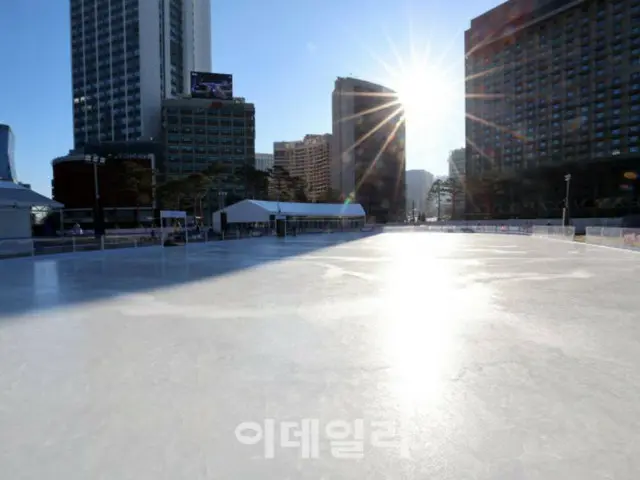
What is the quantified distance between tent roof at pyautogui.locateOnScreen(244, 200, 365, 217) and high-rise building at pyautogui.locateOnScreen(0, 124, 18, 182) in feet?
68.8

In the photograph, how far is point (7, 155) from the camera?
3244 cm

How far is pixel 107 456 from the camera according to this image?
8.22 feet

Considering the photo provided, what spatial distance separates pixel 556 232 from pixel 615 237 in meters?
11.0

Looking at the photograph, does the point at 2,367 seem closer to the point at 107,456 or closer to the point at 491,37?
the point at 107,456

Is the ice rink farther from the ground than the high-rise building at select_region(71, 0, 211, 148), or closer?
closer

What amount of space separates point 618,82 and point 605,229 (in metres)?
79.4

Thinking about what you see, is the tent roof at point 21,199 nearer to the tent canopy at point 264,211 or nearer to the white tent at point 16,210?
the white tent at point 16,210

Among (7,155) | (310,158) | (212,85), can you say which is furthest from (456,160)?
(7,155)

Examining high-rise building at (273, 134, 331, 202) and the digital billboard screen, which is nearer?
the digital billboard screen

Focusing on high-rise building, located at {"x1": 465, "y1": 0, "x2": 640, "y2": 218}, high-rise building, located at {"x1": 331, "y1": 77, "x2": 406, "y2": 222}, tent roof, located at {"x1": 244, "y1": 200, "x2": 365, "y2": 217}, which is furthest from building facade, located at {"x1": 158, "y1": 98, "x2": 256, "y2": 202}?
high-rise building, located at {"x1": 465, "y1": 0, "x2": 640, "y2": 218}

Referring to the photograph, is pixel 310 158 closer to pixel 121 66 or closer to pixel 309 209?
pixel 121 66

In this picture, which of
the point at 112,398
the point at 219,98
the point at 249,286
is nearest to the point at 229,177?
the point at 219,98

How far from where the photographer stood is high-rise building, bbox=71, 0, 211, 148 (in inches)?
4035

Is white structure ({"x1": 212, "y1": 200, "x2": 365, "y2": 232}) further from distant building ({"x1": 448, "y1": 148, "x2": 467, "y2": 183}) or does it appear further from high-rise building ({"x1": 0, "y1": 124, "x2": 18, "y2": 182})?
distant building ({"x1": 448, "y1": 148, "x2": 467, "y2": 183})
